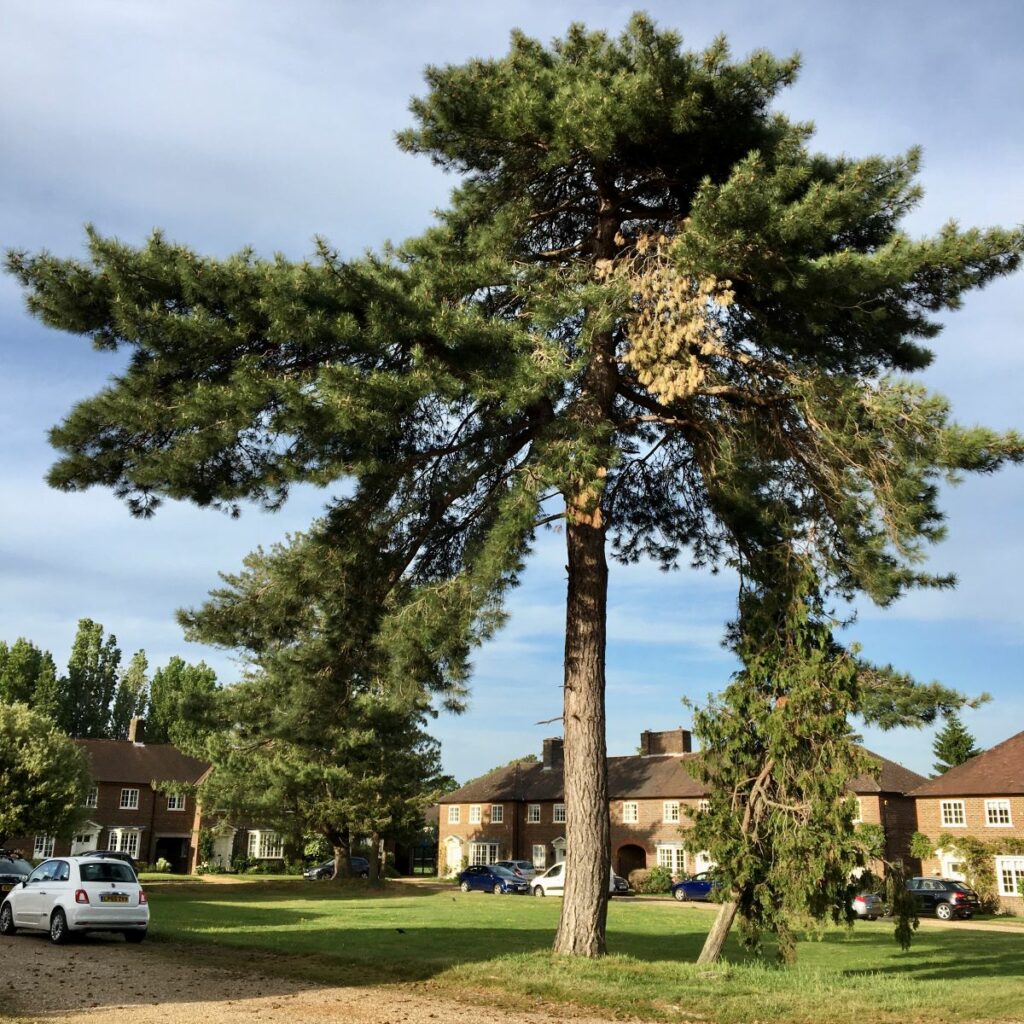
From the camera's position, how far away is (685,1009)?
10938 millimetres

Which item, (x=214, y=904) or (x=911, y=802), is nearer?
(x=214, y=904)

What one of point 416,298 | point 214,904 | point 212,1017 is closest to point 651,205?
point 416,298

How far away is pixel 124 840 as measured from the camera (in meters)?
56.8

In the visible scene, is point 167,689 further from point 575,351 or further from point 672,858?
point 575,351

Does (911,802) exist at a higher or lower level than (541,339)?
lower

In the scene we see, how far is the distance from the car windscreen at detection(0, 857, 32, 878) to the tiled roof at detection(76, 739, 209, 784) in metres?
31.2

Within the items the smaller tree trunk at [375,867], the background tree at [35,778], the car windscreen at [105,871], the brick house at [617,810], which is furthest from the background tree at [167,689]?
the car windscreen at [105,871]

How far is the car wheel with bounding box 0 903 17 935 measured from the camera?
728 inches

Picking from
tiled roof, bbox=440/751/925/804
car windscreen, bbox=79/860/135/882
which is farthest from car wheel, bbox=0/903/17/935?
tiled roof, bbox=440/751/925/804

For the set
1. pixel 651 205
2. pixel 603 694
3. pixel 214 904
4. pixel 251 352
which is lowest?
pixel 214 904

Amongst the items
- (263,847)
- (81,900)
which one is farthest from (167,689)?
(81,900)

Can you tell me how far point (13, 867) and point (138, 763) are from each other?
3425 centimetres

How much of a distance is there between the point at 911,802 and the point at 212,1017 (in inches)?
1732

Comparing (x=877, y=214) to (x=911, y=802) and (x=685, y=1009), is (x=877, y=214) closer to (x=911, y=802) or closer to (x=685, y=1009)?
(x=685, y=1009)
